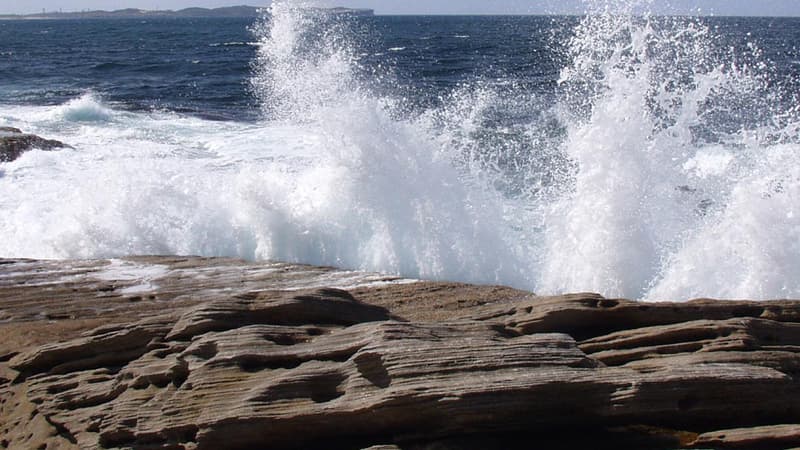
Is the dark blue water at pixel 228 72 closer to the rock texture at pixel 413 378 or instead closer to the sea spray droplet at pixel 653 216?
the sea spray droplet at pixel 653 216

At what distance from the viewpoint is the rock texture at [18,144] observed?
16.8m

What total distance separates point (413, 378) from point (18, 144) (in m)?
15.0

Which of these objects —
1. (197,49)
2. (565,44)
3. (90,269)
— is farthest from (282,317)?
(197,49)

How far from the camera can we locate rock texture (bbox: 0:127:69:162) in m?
16.8

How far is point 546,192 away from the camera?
44.4 feet

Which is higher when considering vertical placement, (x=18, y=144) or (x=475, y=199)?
(x=475, y=199)

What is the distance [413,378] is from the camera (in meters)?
4.81

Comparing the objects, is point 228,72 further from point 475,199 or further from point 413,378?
point 413,378

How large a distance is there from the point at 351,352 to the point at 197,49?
55.9 metres

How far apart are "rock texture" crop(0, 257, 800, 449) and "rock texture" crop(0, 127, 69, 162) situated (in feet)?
35.4

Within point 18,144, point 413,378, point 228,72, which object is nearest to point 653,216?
point 413,378

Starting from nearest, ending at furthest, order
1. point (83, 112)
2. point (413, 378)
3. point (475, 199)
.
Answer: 1. point (413, 378)
2. point (475, 199)
3. point (83, 112)

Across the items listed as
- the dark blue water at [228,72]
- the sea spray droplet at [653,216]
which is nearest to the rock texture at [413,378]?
the sea spray droplet at [653,216]

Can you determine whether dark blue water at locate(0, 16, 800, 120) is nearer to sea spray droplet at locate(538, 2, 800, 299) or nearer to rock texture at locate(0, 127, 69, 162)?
rock texture at locate(0, 127, 69, 162)
